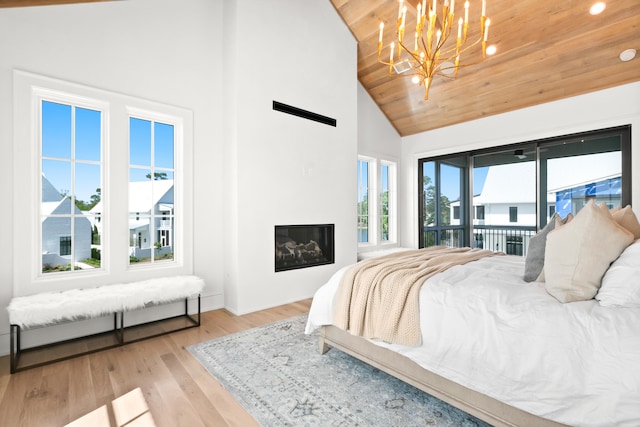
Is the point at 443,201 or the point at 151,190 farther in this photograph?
the point at 443,201

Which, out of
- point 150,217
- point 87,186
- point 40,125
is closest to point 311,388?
point 150,217

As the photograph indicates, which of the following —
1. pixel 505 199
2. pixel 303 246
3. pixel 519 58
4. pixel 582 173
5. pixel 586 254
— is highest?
pixel 519 58

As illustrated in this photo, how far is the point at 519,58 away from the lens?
394cm

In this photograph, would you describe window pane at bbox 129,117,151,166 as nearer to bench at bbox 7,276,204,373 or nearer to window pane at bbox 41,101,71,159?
window pane at bbox 41,101,71,159

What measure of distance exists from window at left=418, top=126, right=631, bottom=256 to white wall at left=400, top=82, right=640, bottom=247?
4.4 inches

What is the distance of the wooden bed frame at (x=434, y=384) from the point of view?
1445 millimetres

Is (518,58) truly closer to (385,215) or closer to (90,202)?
(385,215)

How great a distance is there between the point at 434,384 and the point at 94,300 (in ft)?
8.10

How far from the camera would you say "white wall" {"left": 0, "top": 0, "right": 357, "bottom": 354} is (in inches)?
104

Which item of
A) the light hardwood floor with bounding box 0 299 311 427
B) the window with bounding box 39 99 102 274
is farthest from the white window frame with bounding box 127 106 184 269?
the light hardwood floor with bounding box 0 299 311 427

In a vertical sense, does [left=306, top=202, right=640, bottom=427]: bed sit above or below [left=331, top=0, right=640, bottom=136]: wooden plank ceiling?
below

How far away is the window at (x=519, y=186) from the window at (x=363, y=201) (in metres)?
1.10

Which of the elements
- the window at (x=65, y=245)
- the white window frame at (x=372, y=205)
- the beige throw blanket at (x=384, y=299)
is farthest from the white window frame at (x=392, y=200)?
the window at (x=65, y=245)

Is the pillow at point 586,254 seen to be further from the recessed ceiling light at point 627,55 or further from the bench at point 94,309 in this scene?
the recessed ceiling light at point 627,55
